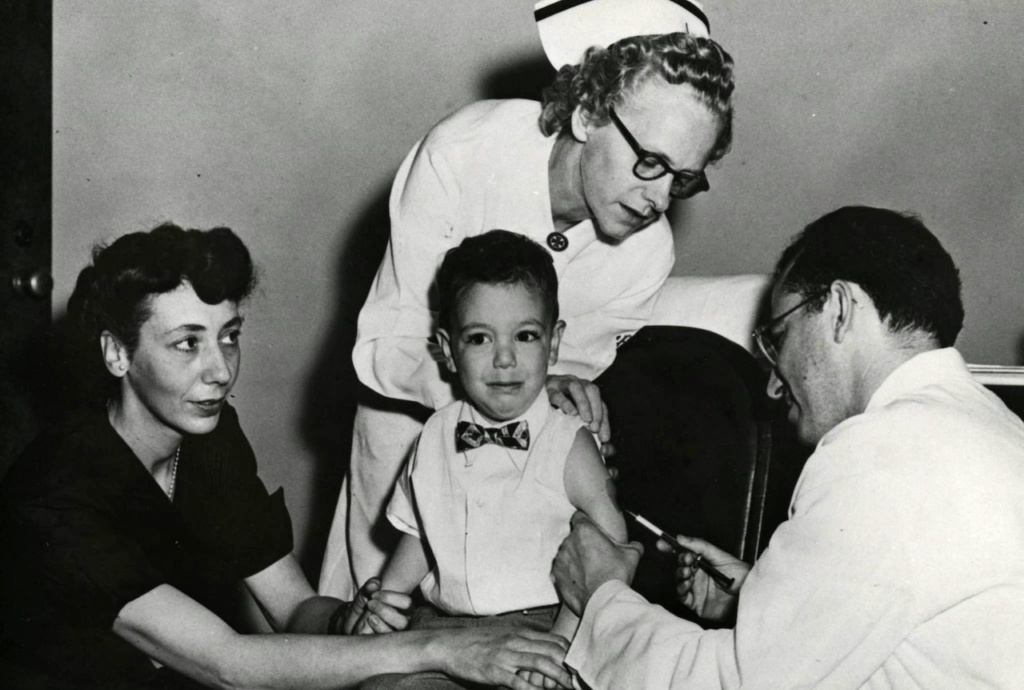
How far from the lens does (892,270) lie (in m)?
1.49

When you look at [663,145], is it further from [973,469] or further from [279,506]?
[279,506]

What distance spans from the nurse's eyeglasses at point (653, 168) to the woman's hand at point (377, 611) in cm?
94

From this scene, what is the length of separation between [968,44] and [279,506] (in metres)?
2.63

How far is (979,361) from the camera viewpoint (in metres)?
3.37

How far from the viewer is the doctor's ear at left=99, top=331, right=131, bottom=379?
6.15 feet

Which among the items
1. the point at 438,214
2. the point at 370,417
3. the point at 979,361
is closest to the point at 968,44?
the point at 979,361

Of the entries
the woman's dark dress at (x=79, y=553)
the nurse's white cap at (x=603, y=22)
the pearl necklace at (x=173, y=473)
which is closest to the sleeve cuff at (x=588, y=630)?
the woman's dark dress at (x=79, y=553)

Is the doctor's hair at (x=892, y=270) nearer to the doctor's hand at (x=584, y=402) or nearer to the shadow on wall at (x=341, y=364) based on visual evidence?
the doctor's hand at (x=584, y=402)

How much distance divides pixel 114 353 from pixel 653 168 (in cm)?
109

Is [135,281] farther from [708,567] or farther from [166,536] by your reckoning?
[708,567]

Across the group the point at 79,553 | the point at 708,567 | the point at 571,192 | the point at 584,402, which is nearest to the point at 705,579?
the point at 708,567

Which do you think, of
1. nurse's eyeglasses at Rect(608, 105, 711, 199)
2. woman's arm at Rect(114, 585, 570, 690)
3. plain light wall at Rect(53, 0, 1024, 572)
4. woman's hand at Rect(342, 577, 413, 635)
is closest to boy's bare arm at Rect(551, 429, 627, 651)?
woman's arm at Rect(114, 585, 570, 690)

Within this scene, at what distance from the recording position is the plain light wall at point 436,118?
3240 mm

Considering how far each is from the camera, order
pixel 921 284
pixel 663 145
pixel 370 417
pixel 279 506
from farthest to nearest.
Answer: pixel 370 417, pixel 279 506, pixel 663 145, pixel 921 284
